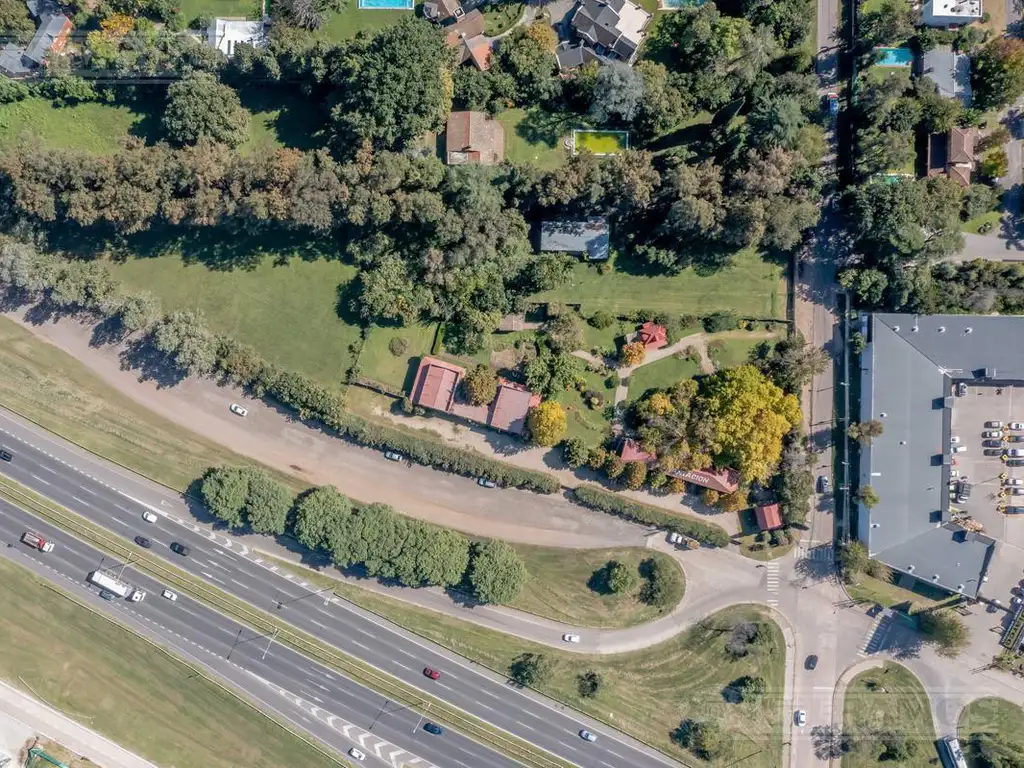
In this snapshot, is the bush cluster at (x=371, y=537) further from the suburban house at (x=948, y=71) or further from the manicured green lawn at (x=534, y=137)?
the suburban house at (x=948, y=71)

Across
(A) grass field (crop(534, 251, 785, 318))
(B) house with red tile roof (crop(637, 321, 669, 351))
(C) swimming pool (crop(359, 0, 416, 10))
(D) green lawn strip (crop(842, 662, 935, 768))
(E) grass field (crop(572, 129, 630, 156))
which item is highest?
(C) swimming pool (crop(359, 0, 416, 10))

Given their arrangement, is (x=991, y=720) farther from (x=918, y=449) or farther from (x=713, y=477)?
(x=713, y=477)

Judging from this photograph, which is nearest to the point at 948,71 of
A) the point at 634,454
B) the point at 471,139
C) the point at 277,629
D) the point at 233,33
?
the point at 471,139

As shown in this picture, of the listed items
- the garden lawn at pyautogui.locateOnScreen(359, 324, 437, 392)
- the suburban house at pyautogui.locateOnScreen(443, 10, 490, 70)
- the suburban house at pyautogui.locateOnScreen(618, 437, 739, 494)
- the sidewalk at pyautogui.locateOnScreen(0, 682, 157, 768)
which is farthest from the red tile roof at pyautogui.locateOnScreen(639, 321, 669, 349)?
the sidewalk at pyautogui.locateOnScreen(0, 682, 157, 768)

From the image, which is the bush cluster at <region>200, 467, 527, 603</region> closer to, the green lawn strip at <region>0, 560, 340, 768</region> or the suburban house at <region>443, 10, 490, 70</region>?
the green lawn strip at <region>0, 560, 340, 768</region>

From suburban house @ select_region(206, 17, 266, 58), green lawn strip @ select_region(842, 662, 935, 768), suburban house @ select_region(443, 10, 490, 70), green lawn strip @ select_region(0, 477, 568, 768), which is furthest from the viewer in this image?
green lawn strip @ select_region(0, 477, 568, 768)

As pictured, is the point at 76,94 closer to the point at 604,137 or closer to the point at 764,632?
the point at 604,137
